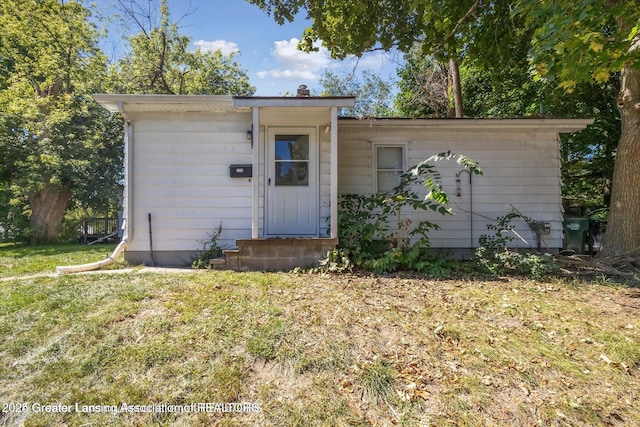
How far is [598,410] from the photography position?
6.33 ft

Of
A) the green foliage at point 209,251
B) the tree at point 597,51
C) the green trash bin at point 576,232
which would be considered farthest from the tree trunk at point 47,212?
the green trash bin at point 576,232

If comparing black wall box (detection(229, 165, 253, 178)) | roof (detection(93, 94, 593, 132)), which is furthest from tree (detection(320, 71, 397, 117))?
black wall box (detection(229, 165, 253, 178))

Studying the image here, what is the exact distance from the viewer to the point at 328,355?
2428mm

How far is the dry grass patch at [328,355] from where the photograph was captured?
6.40ft

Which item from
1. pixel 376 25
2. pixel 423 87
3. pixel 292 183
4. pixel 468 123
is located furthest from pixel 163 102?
pixel 423 87

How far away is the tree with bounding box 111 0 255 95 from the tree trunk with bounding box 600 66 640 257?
14.9m

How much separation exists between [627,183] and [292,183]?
5621mm

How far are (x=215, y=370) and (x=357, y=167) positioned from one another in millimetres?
4530

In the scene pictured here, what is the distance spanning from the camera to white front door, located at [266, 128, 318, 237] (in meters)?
5.71

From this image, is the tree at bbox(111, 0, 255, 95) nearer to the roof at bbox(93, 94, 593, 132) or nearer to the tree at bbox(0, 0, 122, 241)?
the tree at bbox(0, 0, 122, 241)

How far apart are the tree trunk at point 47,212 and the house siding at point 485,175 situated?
1133cm

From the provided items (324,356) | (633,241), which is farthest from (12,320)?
(633,241)

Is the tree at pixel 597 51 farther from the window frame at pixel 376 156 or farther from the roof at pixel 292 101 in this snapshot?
the roof at pixel 292 101

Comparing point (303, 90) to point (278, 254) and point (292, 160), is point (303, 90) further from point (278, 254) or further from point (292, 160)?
point (278, 254)
